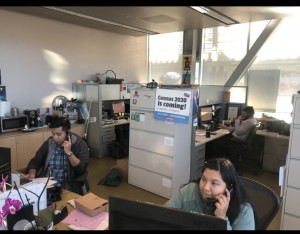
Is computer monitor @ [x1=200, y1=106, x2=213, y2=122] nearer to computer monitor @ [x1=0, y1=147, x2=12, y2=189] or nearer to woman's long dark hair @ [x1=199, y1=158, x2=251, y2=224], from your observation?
woman's long dark hair @ [x1=199, y1=158, x2=251, y2=224]

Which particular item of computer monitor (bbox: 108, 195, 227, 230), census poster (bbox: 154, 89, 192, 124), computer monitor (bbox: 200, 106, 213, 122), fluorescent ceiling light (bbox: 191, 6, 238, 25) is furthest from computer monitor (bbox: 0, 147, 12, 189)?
computer monitor (bbox: 200, 106, 213, 122)

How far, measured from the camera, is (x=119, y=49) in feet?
20.9

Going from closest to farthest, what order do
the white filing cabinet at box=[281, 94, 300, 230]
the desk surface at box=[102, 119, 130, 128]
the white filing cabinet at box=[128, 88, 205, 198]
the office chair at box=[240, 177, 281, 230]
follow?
the office chair at box=[240, 177, 281, 230] < the white filing cabinet at box=[281, 94, 300, 230] < the white filing cabinet at box=[128, 88, 205, 198] < the desk surface at box=[102, 119, 130, 128]

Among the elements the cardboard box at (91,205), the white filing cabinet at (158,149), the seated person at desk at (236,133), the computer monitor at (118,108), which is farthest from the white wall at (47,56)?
the cardboard box at (91,205)

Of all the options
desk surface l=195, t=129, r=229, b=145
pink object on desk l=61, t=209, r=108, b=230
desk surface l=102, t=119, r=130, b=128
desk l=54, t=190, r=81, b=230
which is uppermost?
desk surface l=195, t=129, r=229, b=145

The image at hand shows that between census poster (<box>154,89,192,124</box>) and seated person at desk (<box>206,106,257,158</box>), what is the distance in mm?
1672

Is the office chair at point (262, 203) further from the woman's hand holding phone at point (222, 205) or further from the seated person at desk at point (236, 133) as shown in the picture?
the seated person at desk at point (236, 133)

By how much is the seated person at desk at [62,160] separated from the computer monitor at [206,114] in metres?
2.96

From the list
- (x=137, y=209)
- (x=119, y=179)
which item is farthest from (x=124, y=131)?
(x=137, y=209)

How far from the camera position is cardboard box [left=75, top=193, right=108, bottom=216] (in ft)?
5.50

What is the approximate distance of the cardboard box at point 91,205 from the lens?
1.68m

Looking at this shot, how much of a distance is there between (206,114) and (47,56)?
11.3ft

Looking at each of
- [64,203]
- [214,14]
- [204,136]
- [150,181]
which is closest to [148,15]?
[214,14]

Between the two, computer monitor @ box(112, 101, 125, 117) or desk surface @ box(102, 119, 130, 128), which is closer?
desk surface @ box(102, 119, 130, 128)
